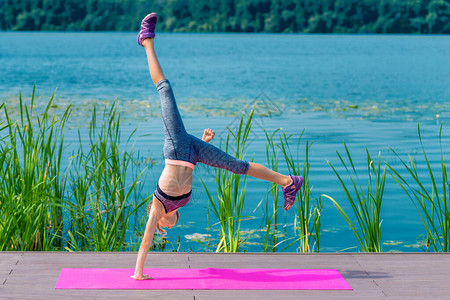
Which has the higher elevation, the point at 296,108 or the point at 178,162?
the point at 178,162

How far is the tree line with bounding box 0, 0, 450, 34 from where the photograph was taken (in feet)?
259

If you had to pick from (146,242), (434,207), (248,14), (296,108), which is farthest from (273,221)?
(248,14)

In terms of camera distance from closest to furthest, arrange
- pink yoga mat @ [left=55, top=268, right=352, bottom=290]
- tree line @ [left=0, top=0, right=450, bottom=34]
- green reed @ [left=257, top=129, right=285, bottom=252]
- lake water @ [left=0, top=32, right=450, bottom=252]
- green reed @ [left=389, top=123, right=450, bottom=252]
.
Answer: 1. pink yoga mat @ [left=55, top=268, right=352, bottom=290]
2. green reed @ [left=389, top=123, right=450, bottom=252]
3. green reed @ [left=257, top=129, right=285, bottom=252]
4. lake water @ [left=0, top=32, right=450, bottom=252]
5. tree line @ [left=0, top=0, right=450, bottom=34]

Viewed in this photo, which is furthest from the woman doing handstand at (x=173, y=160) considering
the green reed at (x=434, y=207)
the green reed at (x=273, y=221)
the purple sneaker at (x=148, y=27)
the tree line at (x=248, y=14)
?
the tree line at (x=248, y=14)

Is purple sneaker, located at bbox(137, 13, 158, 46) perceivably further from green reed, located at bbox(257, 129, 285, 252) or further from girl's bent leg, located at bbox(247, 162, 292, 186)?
green reed, located at bbox(257, 129, 285, 252)

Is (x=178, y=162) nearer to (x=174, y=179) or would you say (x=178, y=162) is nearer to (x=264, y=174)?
(x=174, y=179)

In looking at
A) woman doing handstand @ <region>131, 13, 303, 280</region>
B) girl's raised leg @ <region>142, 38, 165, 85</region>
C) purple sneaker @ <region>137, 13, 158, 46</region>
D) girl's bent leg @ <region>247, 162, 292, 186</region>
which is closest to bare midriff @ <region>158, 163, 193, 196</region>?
woman doing handstand @ <region>131, 13, 303, 280</region>

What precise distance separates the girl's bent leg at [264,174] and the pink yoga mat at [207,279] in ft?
1.75

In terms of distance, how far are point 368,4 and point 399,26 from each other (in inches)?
213

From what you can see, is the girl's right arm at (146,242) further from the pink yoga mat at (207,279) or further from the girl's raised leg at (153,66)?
the girl's raised leg at (153,66)

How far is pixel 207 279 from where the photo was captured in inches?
143

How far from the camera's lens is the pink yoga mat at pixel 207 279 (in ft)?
11.5

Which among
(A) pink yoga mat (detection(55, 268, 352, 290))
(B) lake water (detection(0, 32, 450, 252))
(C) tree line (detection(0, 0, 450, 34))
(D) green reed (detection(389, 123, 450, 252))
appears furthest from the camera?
(C) tree line (detection(0, 0, 450, 34))

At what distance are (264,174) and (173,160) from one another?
51 centimetres
